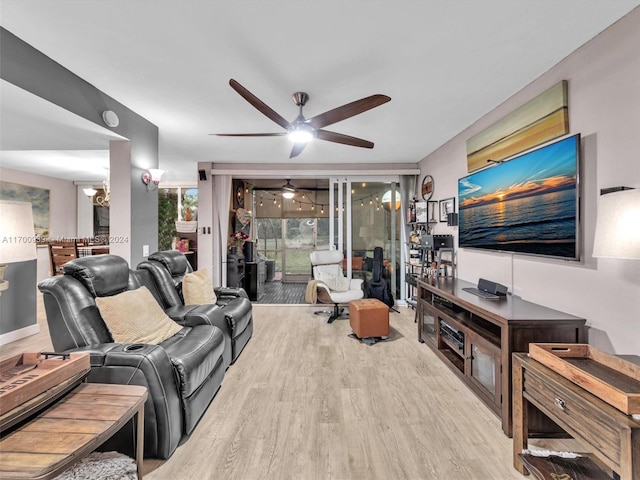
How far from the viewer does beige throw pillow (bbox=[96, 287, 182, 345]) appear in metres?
1.92

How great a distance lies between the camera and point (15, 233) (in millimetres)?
1444

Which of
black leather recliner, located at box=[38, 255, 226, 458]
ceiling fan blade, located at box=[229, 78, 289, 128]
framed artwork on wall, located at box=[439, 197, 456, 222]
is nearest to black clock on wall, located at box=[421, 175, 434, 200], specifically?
framed artwork on wall, located at box=[439, 197, 456, 222]

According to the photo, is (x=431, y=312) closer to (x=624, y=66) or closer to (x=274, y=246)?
(x=624, y=66)

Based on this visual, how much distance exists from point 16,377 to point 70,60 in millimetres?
2270

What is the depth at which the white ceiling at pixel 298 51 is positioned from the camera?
66.3 inches

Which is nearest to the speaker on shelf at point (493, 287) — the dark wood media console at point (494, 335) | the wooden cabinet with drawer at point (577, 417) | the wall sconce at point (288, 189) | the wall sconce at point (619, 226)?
the dark wood media console at point (494, 335)

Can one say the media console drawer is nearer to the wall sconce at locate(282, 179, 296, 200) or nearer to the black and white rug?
the black and white rug

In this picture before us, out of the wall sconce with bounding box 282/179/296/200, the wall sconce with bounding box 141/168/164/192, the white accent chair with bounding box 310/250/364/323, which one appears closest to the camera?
the wall sconce with bounding box 141/168/164/192

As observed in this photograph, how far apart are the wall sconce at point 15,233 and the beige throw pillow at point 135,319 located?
22.0 inches

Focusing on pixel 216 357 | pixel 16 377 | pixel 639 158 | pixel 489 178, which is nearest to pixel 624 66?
pixel 639 158

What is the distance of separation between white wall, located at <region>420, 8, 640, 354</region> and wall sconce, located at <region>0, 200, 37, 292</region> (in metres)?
3.31

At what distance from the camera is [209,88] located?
258cm

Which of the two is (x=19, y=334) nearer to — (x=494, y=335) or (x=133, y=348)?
(x=133, y=348)

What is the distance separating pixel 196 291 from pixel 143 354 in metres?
1.45
